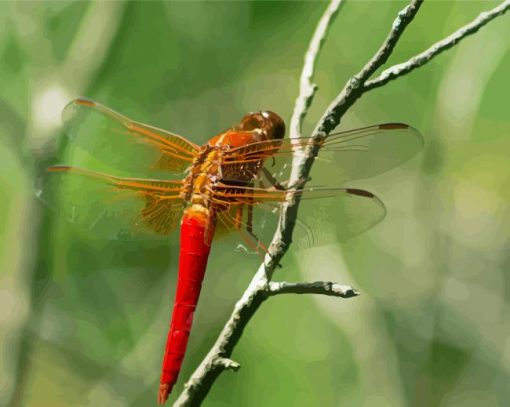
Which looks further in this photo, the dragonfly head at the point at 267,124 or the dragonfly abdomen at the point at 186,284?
the dragonfly head at the point at 267,124

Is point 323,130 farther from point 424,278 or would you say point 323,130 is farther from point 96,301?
point 96,301

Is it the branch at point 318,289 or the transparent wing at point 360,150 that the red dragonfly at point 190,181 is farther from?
the branch at point 318,289

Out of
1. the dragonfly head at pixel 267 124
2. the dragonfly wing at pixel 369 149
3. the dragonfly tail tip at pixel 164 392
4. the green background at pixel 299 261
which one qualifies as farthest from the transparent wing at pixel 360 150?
the green background at pixel 299 261

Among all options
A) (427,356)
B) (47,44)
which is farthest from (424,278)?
(47,44)

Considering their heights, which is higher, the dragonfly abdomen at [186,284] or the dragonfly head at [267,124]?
the dragonfly head at [267,124]

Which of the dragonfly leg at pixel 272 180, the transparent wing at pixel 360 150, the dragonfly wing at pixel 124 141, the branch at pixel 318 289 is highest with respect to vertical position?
the dragonfly wing at pixel 124 141

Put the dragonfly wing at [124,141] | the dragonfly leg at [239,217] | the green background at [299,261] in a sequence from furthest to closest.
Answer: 1. the green background at [299,261]
2. the dragonfly wing at [124,141]
3. the dragonfly leg at [239,217]

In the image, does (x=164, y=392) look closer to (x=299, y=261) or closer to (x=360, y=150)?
(x=360, y=150)

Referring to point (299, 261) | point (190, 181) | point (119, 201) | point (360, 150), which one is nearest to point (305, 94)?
point (360, 150)
